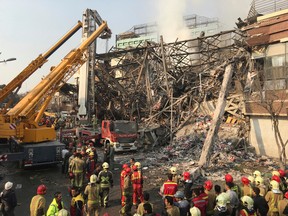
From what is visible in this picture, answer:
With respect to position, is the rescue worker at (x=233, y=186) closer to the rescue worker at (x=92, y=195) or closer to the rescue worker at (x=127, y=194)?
the rescue worker at (x=127, y=194)

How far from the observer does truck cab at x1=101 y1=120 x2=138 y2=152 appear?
1788cm

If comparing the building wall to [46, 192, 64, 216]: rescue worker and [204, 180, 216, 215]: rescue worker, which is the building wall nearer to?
[204, 180, 216, 215]: rescue worker

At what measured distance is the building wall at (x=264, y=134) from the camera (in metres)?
15.8

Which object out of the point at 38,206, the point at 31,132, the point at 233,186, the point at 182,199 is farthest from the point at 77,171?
the point at 233,186

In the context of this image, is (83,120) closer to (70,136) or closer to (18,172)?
(70,136)

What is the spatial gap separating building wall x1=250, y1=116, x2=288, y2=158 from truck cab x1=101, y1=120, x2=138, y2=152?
7818mm

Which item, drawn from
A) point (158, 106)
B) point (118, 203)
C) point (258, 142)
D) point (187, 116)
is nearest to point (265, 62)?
point (258, 142)

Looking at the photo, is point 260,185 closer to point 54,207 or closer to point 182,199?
point 182,199

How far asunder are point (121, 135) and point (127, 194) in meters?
9.67

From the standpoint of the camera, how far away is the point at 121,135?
1803 cm

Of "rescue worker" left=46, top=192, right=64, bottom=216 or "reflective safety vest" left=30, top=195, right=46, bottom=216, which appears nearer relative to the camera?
"rescue worker" left=46, top=192, right=64, bottom=216

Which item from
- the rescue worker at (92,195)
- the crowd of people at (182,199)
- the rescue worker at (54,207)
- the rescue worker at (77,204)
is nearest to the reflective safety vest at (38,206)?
the crowd of people at (182,199)

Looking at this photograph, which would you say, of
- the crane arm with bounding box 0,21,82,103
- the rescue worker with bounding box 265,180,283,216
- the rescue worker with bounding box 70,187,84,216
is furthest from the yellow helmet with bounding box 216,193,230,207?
the crane arm with bounding box 0,21,82,103

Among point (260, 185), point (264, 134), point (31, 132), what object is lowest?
point (260, 185)
